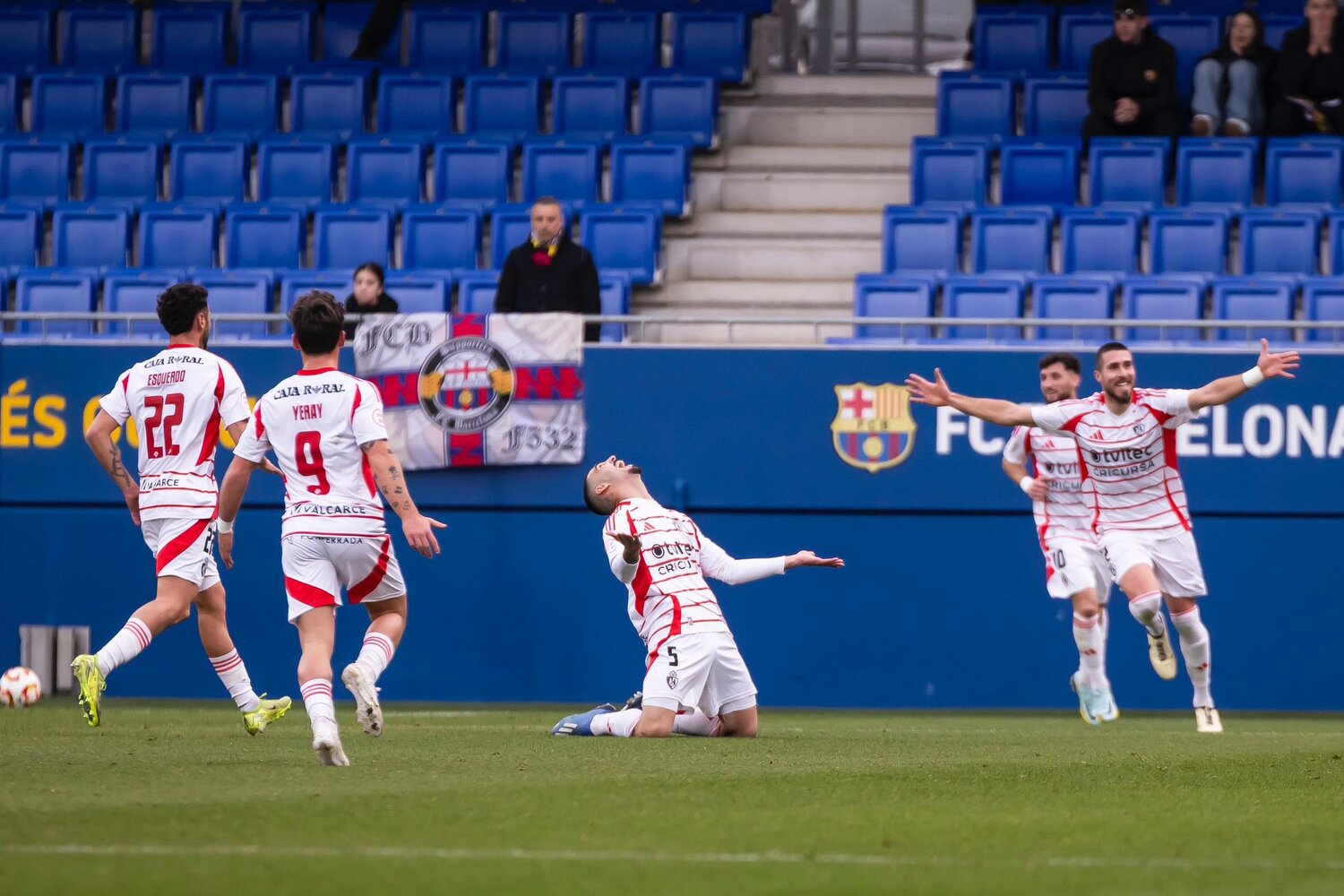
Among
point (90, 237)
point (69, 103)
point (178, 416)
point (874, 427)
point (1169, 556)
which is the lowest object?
point (1169, 556)

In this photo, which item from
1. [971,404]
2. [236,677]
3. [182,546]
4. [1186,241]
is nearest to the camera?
[182,546]

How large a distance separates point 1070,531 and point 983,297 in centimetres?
258

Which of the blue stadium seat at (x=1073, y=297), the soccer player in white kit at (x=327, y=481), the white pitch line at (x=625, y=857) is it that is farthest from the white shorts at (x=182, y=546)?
the blue stadium seat at (x=1073, y=297)

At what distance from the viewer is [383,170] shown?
16.0m


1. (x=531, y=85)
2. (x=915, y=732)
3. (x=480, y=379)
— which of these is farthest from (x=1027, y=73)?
(x=915, y=732)

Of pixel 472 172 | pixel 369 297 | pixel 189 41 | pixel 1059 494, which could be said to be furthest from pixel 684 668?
pixel 189 41

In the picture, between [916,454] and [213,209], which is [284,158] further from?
[916,454]

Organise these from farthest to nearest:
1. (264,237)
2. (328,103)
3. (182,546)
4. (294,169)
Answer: (328,103) → (294,169) → (264,237) → (182,546)

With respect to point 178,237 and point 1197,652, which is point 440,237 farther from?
point 1197,652

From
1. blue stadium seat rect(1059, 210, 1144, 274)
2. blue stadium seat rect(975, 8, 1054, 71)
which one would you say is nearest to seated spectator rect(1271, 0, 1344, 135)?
blue stadium seat rect(1059, 210, 1144, 274)

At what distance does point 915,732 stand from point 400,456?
4.58 metres

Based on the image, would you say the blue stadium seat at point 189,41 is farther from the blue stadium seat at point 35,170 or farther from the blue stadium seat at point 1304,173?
the blue stadium seat at point 1304,173

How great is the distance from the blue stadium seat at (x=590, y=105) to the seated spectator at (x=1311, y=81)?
5.54m

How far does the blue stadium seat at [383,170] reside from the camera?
15.9 metres
